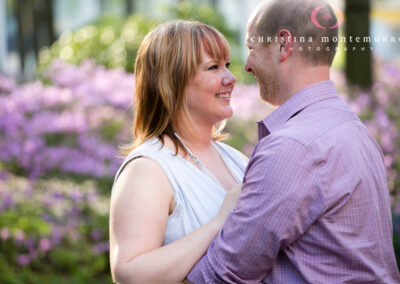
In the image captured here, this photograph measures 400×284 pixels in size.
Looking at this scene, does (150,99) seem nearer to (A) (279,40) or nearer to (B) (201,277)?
(A) (279,40)

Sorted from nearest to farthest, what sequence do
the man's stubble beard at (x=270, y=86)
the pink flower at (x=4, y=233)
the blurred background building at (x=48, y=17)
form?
the man's stubble beard at (x=270, y=86) < the pink flower at (x=4, y=233) < the blurred background building at (x=48, y=17)

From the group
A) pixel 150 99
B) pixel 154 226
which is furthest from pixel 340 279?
pixel 150 99

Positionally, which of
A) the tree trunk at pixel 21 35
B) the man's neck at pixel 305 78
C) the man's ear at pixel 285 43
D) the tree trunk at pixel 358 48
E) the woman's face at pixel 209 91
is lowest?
the tree trunk at pixel 21 35

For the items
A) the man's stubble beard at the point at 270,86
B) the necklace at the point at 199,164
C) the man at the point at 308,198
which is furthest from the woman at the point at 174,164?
the man's stubble beard at the point at 270,86

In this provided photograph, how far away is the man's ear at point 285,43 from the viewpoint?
7.73 ft

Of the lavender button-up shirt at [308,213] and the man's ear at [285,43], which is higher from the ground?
the man's ear at [285,43]

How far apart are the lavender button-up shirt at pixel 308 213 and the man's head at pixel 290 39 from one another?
0.77 ft

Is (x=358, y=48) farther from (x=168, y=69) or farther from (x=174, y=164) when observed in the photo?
Answer: (x=174, y=164)

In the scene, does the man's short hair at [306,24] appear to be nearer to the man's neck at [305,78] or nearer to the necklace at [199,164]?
the man's neck at [305,78]

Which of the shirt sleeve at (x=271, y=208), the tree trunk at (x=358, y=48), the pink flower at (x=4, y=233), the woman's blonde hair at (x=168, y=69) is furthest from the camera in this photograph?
the tree trunk at (x=358, y=48)

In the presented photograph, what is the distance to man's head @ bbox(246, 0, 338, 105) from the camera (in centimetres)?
235

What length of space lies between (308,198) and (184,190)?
0.63 m

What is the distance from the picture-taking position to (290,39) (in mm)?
2357

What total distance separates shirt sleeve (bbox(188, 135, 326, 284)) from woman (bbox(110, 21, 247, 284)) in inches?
8.7
